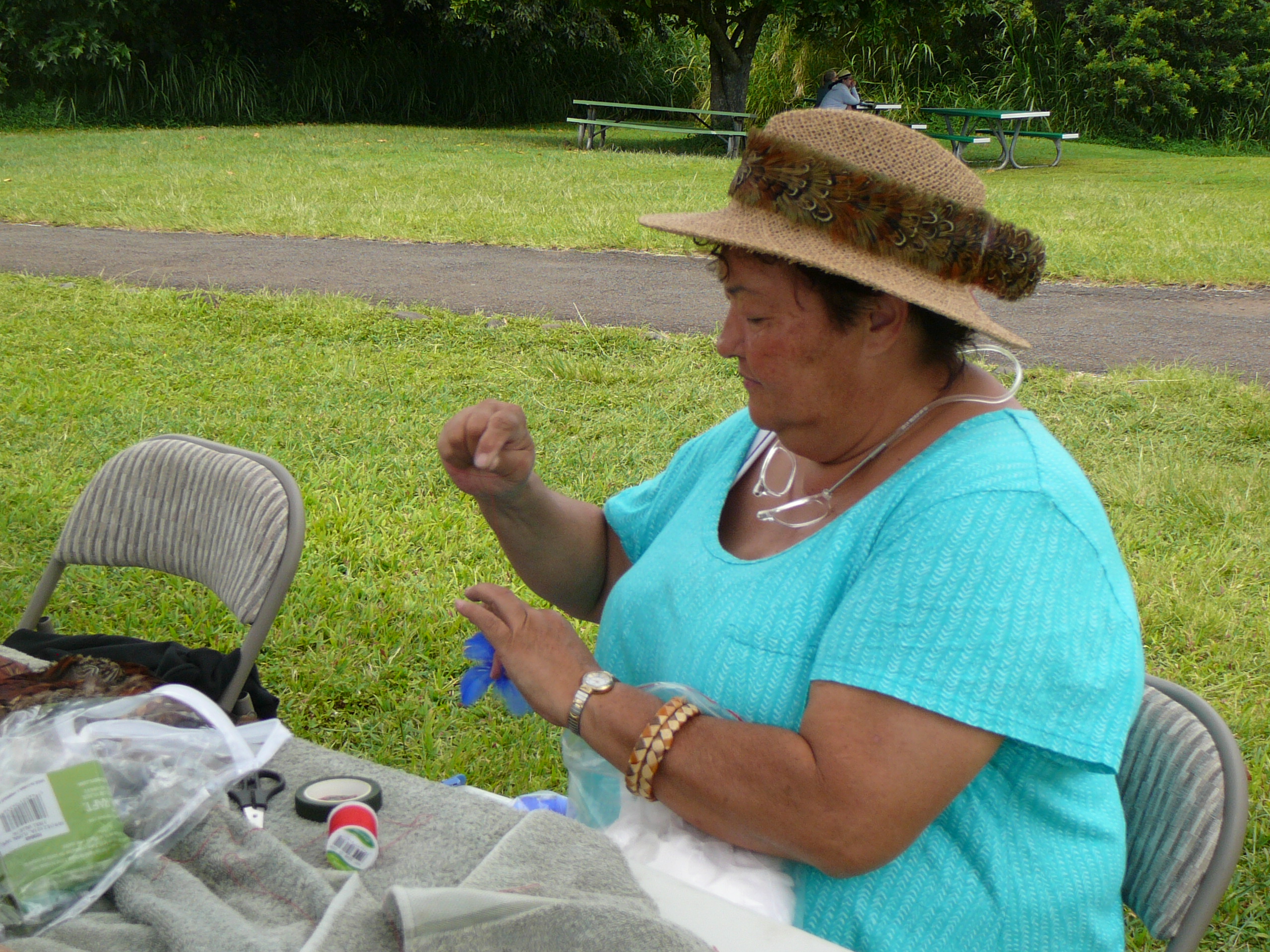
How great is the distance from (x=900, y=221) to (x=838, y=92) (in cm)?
1457

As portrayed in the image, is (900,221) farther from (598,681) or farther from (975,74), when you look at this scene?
(975,74)

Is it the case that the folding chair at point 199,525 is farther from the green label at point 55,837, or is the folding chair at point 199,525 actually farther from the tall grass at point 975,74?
the tall grass at point 975,74

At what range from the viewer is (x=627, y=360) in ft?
19.5

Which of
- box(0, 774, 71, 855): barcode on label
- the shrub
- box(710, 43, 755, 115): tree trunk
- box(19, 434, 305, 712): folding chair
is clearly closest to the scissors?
box(0, 774, 71, 855): barcode on label

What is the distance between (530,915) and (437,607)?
2.64 meters

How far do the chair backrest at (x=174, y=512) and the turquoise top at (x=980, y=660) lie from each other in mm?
1209

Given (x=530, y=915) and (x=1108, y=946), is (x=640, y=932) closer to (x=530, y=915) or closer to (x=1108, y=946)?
(x=530, y=915)

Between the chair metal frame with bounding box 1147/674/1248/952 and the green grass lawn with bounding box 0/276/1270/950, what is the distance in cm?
115

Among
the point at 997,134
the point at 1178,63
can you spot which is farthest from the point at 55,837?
the point at 1178,63

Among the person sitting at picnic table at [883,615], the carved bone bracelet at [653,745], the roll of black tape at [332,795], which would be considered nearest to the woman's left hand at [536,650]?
the person sitting at picnic table at [883,615]

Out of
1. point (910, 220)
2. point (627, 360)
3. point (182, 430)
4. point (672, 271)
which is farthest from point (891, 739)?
point (672, 271)

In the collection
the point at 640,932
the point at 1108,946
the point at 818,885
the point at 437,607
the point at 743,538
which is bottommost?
the point at 437,607

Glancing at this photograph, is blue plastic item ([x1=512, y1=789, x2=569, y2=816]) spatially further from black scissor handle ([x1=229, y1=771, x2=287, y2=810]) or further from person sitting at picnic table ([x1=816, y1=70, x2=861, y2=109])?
person sitting at picnic table ([x1=816, y1=70, x2=861, y2=109])

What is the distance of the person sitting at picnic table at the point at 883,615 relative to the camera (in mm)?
1306
